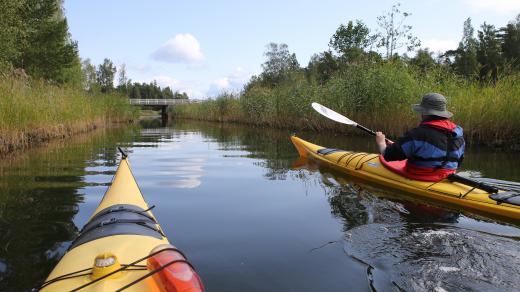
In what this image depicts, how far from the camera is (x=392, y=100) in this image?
1180cm

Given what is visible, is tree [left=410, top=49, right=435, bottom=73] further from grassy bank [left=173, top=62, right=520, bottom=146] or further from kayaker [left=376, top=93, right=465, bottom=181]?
kayaker [left=376, top=93, right=465, bottom=181]

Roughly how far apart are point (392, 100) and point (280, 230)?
358 inches

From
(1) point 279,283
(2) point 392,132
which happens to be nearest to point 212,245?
(1) point 279,283

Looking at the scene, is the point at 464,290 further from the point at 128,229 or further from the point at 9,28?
the point at 9,28

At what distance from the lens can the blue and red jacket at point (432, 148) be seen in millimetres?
4539

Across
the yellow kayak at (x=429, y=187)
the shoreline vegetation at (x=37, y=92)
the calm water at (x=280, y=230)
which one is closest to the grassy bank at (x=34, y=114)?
the shoreline vegetation at (x=37, y=92)

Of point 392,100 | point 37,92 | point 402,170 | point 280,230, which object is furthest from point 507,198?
point 37,92

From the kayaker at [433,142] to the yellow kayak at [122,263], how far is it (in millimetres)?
3262

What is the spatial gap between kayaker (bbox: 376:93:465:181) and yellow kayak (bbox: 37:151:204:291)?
3.26m

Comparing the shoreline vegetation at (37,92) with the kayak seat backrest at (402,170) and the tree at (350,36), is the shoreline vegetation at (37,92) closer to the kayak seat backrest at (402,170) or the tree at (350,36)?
the kayak seat backrest at (402,170)

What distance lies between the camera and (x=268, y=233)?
366 centimetres

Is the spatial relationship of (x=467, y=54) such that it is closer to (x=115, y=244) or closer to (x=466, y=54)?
(x=466, y=54)

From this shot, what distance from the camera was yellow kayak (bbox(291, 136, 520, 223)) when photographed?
415 centimetres

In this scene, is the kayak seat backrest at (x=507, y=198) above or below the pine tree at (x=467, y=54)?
below
